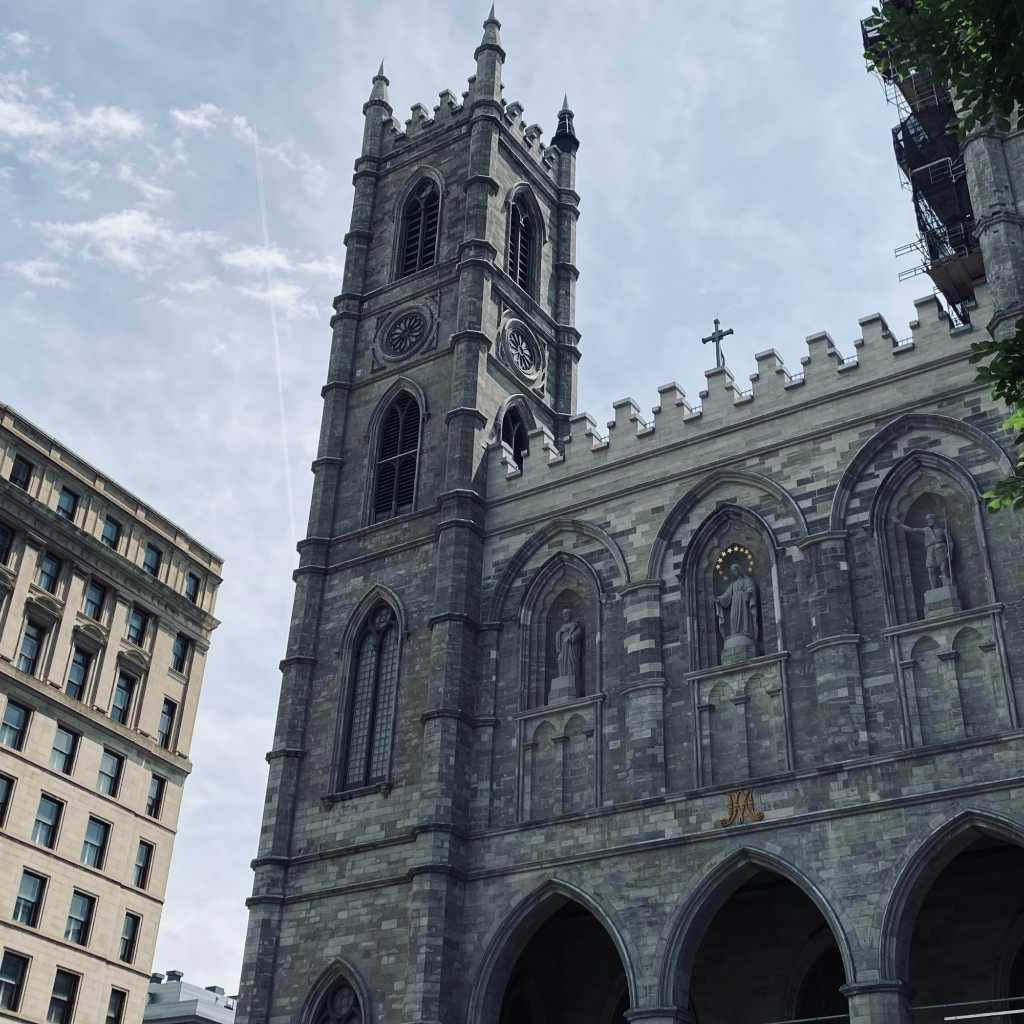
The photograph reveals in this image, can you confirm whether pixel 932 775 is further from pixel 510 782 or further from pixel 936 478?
pixel 510 782

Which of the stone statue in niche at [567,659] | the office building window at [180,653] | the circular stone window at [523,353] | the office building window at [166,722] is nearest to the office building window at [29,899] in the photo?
the office building window at [166,722]

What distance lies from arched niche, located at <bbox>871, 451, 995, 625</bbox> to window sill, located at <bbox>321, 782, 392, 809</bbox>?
473 inches

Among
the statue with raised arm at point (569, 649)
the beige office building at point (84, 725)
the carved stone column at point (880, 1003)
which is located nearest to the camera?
the carved stone column at point (880, 1003)

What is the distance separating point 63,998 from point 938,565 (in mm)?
28769

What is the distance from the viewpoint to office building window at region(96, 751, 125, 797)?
43.7m

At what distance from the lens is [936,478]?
27.1m

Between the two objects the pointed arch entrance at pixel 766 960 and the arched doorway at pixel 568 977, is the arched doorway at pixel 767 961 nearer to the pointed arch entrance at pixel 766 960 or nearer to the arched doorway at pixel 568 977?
the pointed arch entrance at pixel 766 960

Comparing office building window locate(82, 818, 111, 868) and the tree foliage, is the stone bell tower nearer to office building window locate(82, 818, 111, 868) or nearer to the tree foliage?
office building window locate(82, 818, 111, 868)

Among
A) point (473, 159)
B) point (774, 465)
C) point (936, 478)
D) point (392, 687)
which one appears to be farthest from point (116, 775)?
point (936, 478)

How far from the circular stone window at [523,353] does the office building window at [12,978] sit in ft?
71.8

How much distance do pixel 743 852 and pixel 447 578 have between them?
10.3 m

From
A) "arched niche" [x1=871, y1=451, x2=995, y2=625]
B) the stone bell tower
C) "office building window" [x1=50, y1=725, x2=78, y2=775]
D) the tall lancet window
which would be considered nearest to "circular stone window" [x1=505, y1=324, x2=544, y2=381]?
the stone bell tower

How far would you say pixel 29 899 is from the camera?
1553 inches

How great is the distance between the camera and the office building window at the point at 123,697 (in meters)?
45.3
